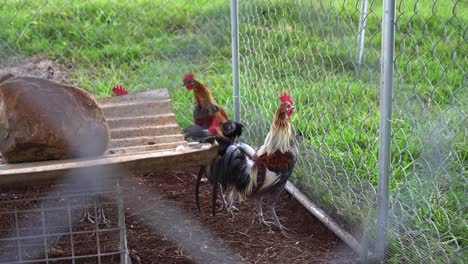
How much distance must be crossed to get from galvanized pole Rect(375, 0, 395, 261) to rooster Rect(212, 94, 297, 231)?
0.64 m

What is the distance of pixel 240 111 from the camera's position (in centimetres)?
410

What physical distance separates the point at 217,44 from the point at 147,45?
0.67m

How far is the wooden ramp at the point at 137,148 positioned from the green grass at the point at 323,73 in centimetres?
80

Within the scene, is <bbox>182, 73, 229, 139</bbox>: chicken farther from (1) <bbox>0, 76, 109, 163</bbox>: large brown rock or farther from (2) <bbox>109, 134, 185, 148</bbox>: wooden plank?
(1) <bbox>0, 76, 109, 163</bbox>: large brown rock

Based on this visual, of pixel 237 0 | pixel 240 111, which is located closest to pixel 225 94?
pixel 240 111

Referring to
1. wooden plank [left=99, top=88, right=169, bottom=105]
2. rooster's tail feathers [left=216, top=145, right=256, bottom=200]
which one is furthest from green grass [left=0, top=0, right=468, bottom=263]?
wooden plank [left=99, top=88, right=169, bottom=105]

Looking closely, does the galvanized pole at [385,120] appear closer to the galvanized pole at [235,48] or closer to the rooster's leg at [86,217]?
the rooster's leg at [86,217]

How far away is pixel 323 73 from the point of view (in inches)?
126

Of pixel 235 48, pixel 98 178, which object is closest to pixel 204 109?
pixel 235 48

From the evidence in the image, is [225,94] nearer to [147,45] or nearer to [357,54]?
[147,45]

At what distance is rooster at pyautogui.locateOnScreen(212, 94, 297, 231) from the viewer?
10.1ft

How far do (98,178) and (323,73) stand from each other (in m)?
1.46

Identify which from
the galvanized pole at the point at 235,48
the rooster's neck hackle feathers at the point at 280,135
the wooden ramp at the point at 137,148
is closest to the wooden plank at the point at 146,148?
the wooden ramp at the point at 137,148

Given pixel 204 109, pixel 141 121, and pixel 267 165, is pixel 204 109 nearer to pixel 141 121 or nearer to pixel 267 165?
pixel 267 165
